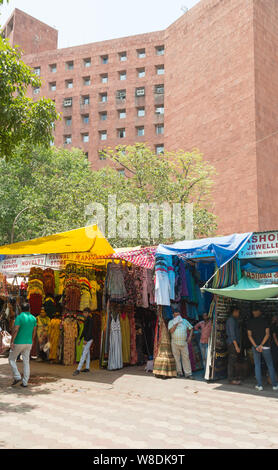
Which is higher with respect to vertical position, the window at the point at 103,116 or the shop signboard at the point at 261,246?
the window at the point at 103,116

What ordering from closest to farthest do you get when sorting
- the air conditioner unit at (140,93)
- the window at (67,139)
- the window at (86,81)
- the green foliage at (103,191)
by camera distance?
the green foliage at (103,191)
the air conditioner unit at (140,93)
the window at (67,139)
the window at (86,81)

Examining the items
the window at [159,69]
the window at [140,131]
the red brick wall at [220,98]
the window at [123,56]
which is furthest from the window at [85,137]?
the red brick wall at [220,98]

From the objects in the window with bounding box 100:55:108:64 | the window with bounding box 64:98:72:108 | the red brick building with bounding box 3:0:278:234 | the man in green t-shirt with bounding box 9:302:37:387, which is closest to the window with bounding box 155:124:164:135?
the red brick building with bounding box 3:0:278:234

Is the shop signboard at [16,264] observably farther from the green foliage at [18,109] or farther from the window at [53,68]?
the window at [53,68]

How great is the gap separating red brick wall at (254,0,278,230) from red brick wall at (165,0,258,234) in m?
0.57

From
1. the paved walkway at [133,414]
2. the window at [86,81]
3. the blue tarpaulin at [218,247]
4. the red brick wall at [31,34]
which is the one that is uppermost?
the red brick wall at [31,34]

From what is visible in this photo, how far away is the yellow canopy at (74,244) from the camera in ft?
31.8

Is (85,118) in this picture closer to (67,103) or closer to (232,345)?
(67,103)

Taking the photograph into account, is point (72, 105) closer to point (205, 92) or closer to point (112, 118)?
point (112, 118)

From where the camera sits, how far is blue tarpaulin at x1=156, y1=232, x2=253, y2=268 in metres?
8.77

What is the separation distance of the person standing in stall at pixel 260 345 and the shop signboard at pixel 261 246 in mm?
1371

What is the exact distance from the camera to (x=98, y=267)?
40.2 ft

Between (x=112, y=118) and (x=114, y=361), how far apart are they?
41.5m

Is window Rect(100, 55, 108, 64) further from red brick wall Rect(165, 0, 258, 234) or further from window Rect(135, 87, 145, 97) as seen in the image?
Answer: red brick wall Rect(165, 0, 258, 234)
